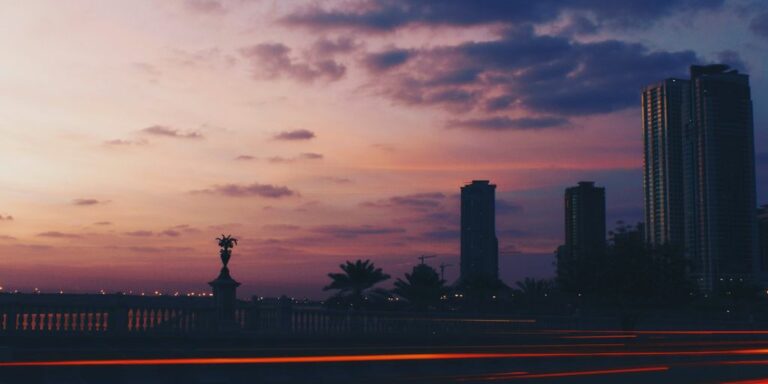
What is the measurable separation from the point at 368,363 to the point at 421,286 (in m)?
54.0

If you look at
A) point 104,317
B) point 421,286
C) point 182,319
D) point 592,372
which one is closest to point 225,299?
point 182,319

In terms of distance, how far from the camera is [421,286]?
7181 centimetres

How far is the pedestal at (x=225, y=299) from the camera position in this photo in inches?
1219

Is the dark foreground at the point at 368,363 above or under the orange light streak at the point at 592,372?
above

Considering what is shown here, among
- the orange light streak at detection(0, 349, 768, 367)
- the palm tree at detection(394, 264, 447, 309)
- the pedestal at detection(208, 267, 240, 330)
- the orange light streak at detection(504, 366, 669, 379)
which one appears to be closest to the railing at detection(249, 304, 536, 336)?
the pedestal at detection(208, 267, 240, 330)

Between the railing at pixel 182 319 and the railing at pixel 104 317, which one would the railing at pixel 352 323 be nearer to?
the railing at pixel 182 319

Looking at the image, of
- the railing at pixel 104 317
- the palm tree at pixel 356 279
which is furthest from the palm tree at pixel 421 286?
the railing at pixel 104 317

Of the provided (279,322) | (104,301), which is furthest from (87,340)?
(279,322)

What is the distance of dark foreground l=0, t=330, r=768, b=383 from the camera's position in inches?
579

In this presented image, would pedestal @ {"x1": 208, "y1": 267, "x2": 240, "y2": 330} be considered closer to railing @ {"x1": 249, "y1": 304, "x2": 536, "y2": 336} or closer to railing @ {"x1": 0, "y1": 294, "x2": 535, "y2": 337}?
railing @ {"x1": 0, "y1": 294, "x2": 535, "y2": 337}

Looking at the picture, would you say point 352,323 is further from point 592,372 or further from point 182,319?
point 592,372

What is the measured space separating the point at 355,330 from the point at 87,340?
1351 cm

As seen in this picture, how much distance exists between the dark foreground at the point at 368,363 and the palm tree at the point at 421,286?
40852mm

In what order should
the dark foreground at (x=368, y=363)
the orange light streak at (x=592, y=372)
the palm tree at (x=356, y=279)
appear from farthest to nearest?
1. the palm tree at (x=356, y=279)
2. the orange light streak at (x=592, y=372)
3. the dark foreground at (x=368, y=363)
